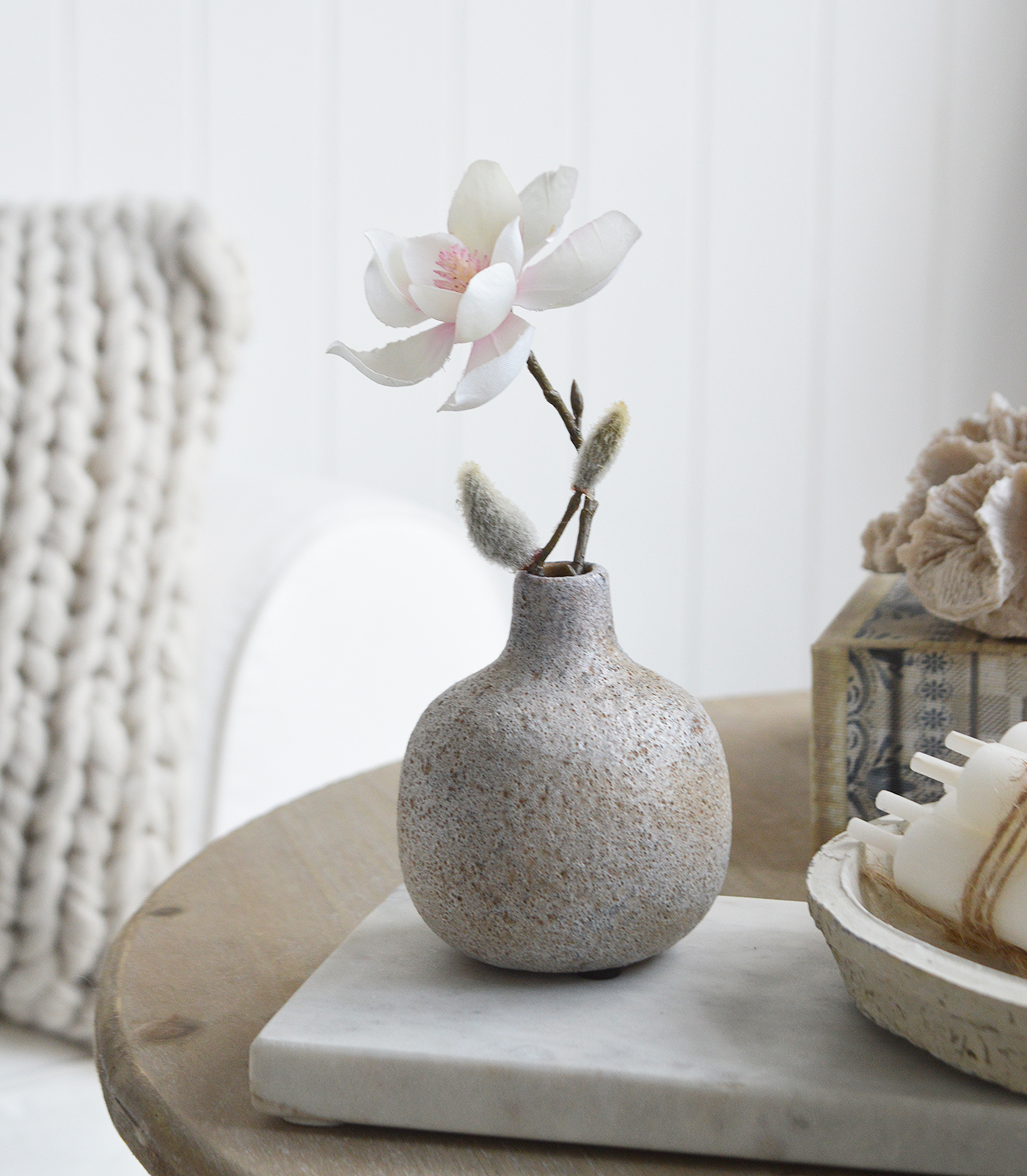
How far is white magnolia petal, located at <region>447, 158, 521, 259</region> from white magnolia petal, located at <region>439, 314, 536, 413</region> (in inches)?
1.4

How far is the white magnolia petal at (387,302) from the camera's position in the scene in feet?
1.13

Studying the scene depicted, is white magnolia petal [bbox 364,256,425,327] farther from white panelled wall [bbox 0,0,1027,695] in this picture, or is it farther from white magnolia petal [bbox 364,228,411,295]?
white panelled wall [bbox 0,0,1027,695]

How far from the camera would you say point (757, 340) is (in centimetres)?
125

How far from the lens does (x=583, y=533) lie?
1.16ft

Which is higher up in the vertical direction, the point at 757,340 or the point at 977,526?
the point at 757,340

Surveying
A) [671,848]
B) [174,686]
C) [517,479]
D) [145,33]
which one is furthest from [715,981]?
[145,33]

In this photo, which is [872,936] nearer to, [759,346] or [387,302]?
[387,302]

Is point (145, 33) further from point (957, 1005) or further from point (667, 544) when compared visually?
point (957, 1005)

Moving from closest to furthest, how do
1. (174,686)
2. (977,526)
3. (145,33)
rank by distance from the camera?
(977,526) < (174,686) < (145,33)

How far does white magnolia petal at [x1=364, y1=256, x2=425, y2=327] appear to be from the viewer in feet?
1.13

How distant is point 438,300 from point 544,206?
0.04 metres

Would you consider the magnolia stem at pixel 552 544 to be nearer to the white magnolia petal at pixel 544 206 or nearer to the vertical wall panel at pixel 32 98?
the white magnolia petal at pixel 544 206

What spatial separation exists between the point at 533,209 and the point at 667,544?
95cm

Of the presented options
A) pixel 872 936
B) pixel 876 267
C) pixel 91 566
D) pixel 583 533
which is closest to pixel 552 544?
pixel 583 533
